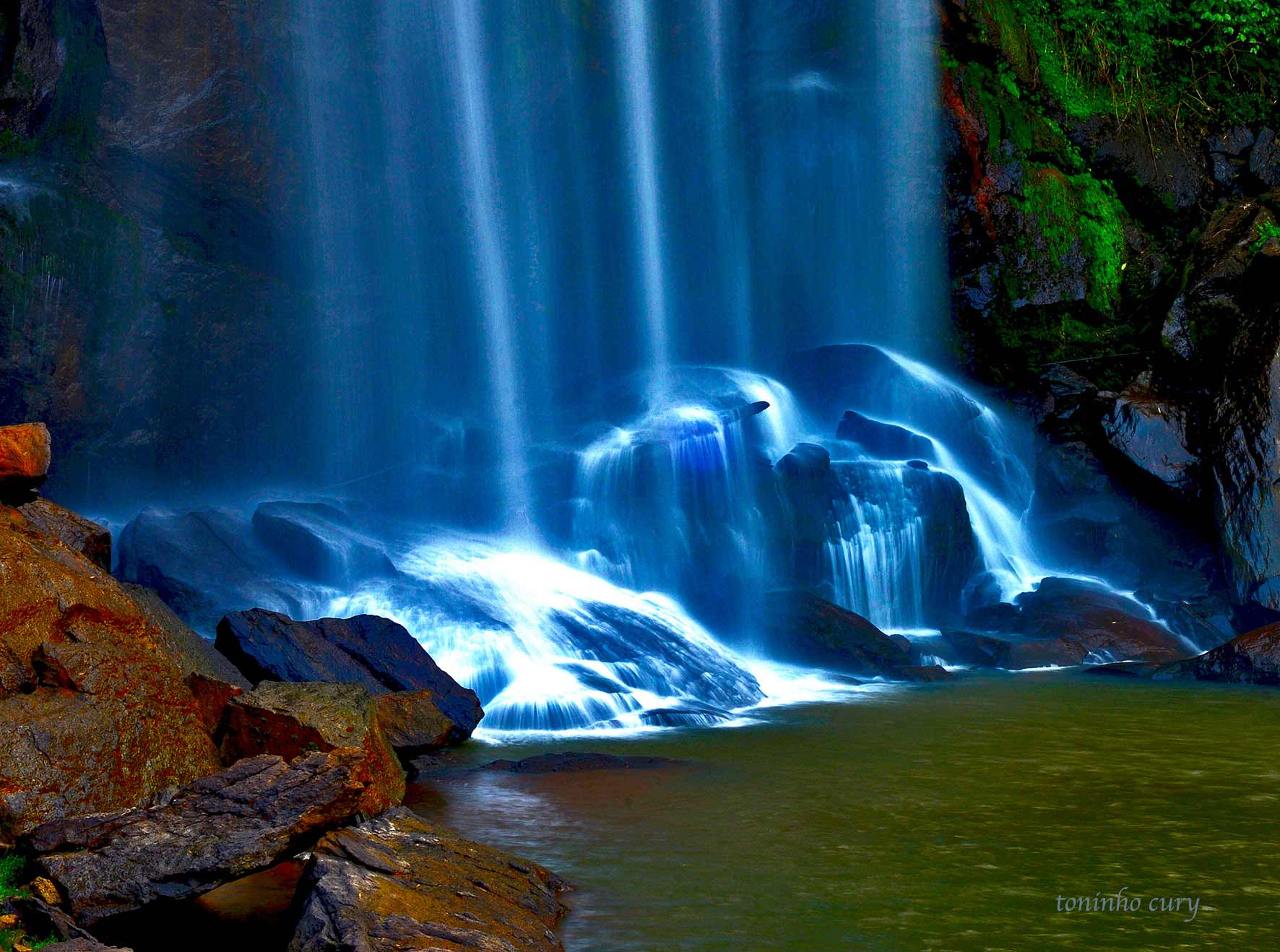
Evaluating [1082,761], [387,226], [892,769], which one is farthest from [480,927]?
[387,226]

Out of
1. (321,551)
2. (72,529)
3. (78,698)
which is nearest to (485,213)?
(321,551)

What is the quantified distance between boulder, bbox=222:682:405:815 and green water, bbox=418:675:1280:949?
0.70 metres

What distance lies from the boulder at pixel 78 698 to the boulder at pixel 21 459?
362 mm

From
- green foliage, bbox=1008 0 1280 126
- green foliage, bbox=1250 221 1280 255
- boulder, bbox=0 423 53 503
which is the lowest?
boulder, bbox=0 423 53 503

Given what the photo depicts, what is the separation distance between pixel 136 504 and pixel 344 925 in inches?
639

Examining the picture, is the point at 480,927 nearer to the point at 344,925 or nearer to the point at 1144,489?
the point at 344,925

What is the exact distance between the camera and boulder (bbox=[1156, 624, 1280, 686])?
42.4ft

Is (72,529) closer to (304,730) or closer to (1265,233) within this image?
(304,730)

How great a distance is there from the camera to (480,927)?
479 centimetres

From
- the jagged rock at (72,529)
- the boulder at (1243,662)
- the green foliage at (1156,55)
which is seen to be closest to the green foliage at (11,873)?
the jagged rock at (72,529)

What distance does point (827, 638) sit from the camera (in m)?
14.8

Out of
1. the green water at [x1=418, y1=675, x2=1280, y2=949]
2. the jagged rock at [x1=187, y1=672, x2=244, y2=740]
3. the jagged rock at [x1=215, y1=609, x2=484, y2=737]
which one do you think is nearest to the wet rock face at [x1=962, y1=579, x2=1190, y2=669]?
the green water at [x1=418, y1=675, x2=1280, y2=949]

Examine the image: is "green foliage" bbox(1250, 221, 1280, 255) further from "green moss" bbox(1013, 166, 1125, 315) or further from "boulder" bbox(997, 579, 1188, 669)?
"boulder" bbox(997, 579, 1188, 669)

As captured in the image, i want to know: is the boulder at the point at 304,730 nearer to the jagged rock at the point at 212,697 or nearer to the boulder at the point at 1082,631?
the jagged rock at the point at 212,697
